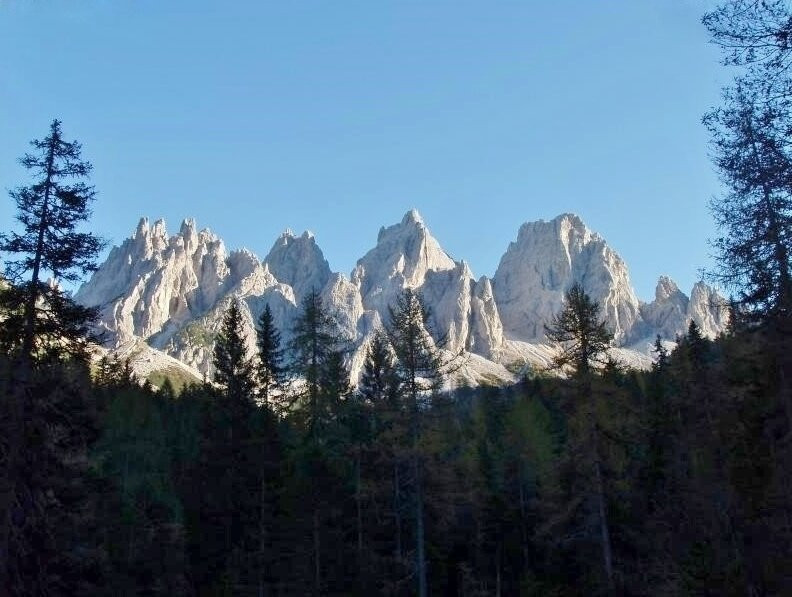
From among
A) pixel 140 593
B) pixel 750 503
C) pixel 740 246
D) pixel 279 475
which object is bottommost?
pixel 140 593

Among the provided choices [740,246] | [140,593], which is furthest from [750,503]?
[140,593]

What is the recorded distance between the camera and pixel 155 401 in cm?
7031

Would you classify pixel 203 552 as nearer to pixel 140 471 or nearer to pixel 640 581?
pixel 640 581

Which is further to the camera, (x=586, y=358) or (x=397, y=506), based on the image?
(x=397, y=506)

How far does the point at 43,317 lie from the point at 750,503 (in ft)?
77.4

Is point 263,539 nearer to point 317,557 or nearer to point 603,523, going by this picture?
point 317,557

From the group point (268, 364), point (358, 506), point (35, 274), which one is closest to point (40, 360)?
point (35, 274)

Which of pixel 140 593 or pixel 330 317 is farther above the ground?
pixel 330 317

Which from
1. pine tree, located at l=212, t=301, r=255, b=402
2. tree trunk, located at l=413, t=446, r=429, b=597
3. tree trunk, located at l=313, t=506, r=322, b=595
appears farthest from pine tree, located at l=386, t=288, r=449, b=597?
pine tree, located at l=212, t=301, r=255, b=402

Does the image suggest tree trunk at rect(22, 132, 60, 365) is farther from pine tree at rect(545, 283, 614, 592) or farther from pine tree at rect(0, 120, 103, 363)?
pine tree at rect(545, 283, 614, 592)

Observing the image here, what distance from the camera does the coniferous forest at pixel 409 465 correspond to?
16.3m

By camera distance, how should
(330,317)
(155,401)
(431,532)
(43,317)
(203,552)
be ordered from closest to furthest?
(43,317)
(203,552)
(431,532)
(330,317)
(155,401)

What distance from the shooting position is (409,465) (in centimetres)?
2975

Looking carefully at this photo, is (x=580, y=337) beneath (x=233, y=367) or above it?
beneath
